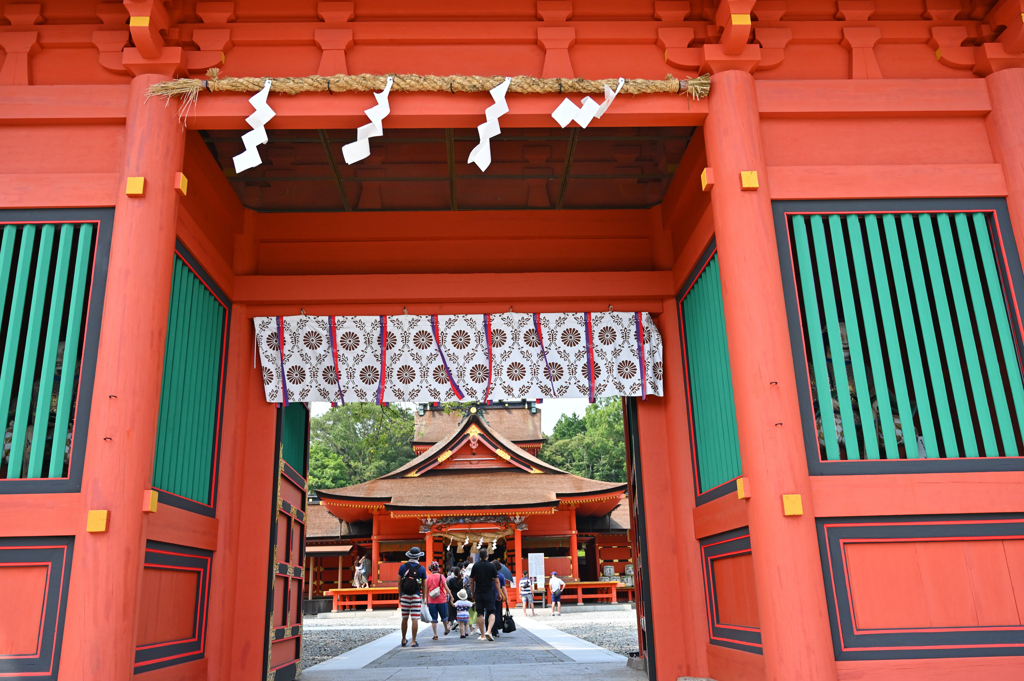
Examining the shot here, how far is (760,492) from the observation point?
13.6 feet

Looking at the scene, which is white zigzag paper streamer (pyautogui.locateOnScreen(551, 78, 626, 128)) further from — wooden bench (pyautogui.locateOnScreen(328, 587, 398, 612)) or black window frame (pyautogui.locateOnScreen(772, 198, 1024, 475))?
wooden bench (pyautogui.locateOnScreen(328, 587, 398, 612))

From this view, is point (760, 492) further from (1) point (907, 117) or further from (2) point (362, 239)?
(2) point (362, 239)

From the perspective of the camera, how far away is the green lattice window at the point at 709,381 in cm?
539

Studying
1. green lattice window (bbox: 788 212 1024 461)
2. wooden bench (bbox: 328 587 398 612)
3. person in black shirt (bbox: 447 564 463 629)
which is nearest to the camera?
green lattice window (bbox: 788 212 1024 461)

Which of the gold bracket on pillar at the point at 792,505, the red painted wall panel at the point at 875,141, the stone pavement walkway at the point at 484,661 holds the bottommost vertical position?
the stone pavement walkway at the point at 484,661

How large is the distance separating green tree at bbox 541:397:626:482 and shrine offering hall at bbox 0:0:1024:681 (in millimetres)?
34054

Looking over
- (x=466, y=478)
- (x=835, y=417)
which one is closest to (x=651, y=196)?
(x=835, y=417)

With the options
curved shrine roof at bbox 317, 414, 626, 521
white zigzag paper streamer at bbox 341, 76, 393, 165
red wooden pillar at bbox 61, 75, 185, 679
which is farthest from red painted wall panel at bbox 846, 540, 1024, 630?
curved shrine roof at bbox 317, 414, 626, 521

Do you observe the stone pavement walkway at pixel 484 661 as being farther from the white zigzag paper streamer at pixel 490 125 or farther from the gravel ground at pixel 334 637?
the white zigzag paper streamer at pixel 490 125

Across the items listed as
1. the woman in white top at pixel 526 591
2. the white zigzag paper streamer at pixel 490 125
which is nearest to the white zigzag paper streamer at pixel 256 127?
the white zigzag paper streamer at pixel 490 125

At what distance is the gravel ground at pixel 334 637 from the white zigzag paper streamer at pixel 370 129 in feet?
19.7

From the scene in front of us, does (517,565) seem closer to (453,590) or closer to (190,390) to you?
(453,590)

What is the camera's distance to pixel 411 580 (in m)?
10.6

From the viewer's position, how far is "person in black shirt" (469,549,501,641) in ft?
36.1
